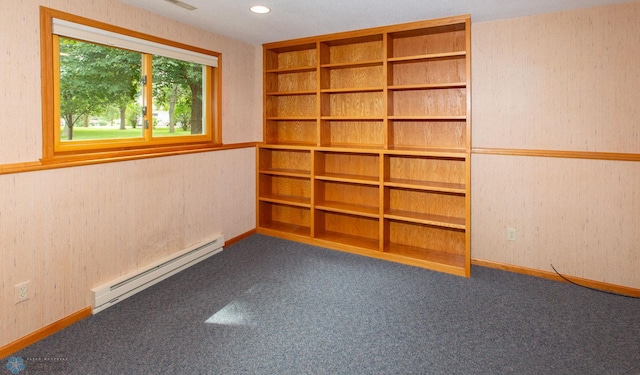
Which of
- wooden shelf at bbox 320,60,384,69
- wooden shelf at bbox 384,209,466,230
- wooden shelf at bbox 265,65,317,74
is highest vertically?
wooden shelf at bbox 265,65,317,74

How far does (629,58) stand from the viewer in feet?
9.32

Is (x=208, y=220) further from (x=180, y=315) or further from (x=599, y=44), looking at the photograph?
(x=599, y=44)

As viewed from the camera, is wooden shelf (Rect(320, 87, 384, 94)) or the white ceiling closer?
the white ceiling

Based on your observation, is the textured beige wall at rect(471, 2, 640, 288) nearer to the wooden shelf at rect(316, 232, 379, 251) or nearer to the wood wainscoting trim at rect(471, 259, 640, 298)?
the wood wainscoting trim at rect(471, 259, 640, 298)

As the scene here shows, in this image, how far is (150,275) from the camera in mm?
3061

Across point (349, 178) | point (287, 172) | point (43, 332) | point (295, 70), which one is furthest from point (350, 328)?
point (295, 70)

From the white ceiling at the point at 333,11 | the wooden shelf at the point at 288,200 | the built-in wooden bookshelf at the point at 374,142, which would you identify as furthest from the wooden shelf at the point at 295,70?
the wooden shelf at the point at 288,200

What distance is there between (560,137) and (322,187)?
231cm

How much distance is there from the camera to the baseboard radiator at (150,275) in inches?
106

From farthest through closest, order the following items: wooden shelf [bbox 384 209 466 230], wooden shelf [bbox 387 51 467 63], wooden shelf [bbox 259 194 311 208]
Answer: wooden shelf [bbox 259 194 311 208]
wooden shelf [bbox 384 209 466 230]
wooden shelf [bbox 387 51 467 63]

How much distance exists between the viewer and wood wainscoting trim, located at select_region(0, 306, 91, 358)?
218cm

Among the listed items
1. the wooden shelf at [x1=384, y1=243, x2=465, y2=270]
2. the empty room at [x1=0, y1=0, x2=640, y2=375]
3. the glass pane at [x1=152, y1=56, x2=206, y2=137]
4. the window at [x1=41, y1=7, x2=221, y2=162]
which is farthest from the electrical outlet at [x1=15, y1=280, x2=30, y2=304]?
the wooden shelf at [x1=384, y1=243, x2=465, y2=270]

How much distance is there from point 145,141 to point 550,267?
361 centimetres

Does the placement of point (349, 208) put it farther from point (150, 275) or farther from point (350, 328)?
point (150, 275)
